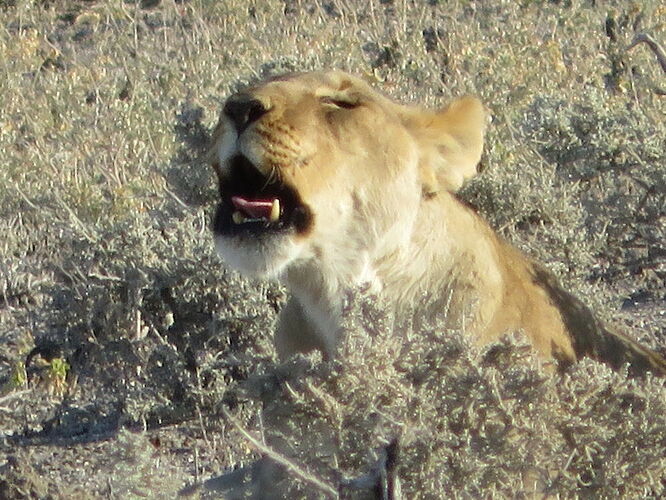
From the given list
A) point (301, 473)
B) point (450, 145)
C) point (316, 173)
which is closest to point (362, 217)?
point (316, 173)

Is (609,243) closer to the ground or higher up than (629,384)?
closer to the ground

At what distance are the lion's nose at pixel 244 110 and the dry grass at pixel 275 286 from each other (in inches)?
19.3

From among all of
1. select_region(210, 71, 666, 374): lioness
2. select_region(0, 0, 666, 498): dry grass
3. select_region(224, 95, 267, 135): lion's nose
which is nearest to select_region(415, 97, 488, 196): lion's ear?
select_region(210, 71, 666, 374): lioness

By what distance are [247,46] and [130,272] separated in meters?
4.14

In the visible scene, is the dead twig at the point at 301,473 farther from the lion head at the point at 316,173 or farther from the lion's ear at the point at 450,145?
the lion's ear at the point at 450,145

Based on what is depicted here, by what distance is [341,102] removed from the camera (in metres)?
3.26

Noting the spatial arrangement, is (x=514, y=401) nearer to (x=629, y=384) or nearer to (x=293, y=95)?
(x=629, y=384)

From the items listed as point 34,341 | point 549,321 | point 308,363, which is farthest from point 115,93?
point 308,363

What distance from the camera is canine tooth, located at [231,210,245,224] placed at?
313cm

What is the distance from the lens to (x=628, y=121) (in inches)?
202

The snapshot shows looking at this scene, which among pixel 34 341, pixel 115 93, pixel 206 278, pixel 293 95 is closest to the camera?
pixel 293 95

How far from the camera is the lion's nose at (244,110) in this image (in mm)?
3016

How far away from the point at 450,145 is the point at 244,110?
0.64m

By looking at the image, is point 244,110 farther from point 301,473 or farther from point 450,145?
point 301,473
